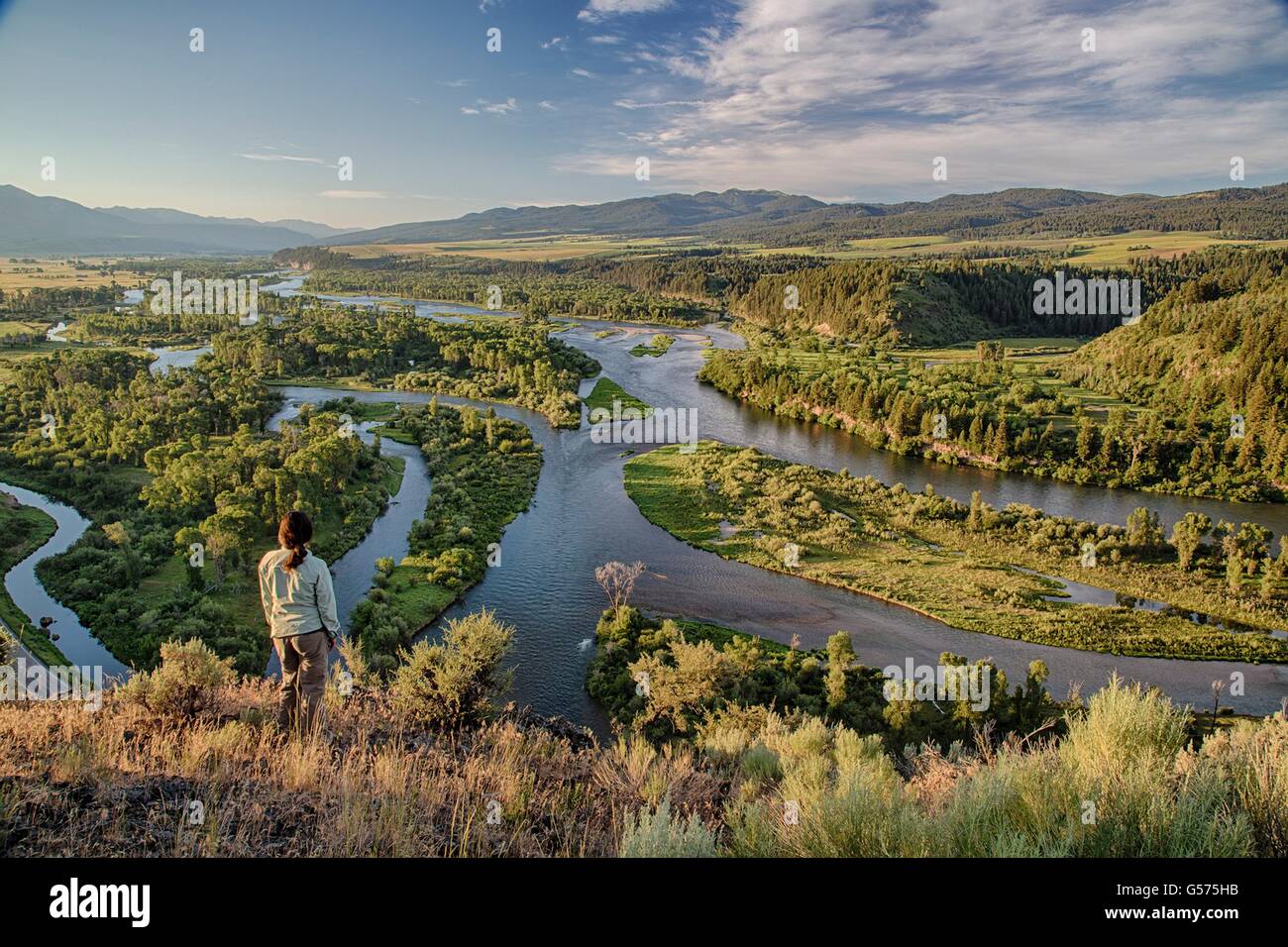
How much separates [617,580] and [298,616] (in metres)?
21.4

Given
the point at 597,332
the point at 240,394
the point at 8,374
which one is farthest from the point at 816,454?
the point at 8,374

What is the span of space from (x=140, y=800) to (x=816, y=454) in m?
48.2

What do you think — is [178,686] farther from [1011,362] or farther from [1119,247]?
[1119,247]

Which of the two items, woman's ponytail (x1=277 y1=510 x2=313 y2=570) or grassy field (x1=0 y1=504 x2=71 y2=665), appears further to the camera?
grassy field (x1=0 y1=504 x2=71 y2=665)

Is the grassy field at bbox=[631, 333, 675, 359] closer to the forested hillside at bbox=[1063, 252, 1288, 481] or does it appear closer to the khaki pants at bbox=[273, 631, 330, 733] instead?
the forested hillside at bbox=[1063, 252, 1288, 481]

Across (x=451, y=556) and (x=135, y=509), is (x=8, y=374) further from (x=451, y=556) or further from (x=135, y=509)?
(x=451, y=556)

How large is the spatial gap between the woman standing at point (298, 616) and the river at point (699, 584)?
14.5 m

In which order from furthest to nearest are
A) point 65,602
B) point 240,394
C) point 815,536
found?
point 240,394, point 815,536, point 65,602

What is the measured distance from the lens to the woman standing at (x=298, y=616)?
679 centimetres

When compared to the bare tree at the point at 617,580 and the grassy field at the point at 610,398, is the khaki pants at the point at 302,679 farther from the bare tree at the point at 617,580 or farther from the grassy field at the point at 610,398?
the grassy field at the point at 610,398

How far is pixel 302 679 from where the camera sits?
22.8 ft

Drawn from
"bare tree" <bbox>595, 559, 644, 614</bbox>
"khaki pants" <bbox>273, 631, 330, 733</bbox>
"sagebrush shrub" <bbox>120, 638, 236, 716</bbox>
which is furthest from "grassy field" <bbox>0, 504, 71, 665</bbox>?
"khaki pants" <bbox>273, 631, 330, 733</bbox>

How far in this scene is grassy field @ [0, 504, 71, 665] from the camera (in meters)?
22.8

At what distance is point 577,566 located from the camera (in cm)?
3122
